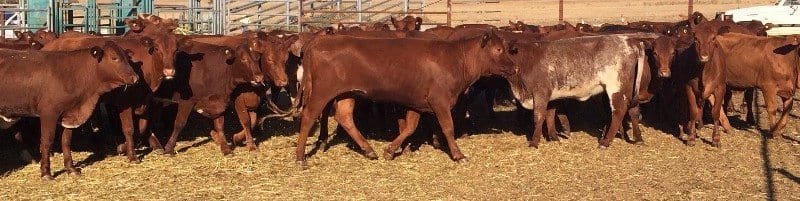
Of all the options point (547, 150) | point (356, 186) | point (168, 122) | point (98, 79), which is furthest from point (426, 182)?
point (168, 122)

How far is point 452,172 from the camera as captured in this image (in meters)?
8.84

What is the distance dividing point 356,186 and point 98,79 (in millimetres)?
2608

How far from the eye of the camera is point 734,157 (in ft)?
31.8

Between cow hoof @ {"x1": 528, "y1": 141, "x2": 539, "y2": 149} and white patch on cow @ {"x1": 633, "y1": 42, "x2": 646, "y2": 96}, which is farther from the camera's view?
white patch on cow @ {"x1": 633, "y1": 42, "x2": 646, "y2": 96}

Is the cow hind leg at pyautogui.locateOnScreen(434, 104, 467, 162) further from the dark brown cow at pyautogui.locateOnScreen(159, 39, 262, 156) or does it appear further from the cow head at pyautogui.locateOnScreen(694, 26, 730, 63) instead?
the cow head at pyautogui.locateOnScreen(694, 26, 730, 63)

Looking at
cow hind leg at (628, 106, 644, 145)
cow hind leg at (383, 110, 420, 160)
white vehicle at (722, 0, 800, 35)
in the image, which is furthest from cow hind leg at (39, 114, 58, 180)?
white vehicle at (722, 0, 800, 35)

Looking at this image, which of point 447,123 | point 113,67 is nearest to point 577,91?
point 447,123

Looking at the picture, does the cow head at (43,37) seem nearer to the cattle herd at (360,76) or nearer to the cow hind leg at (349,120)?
the cattle herd at (360,76)

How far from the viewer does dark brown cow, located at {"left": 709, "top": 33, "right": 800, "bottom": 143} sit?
11.2m

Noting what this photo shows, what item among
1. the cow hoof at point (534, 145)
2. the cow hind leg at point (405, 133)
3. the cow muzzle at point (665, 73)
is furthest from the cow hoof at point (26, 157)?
the cow muzzle at point (665, 73)

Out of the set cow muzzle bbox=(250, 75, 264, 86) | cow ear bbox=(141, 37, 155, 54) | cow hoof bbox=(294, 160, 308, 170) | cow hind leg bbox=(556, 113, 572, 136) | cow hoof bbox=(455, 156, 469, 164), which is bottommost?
cow hoof bbox=(294, 160, 308, 170)

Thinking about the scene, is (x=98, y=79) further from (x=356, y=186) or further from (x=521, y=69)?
(x=521, y=69)

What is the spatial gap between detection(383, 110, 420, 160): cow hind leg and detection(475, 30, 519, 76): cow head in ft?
2.97

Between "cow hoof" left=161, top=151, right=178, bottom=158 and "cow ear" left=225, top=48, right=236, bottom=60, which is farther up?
"cow ear" left=225, top=48, right=236, bottom=60
